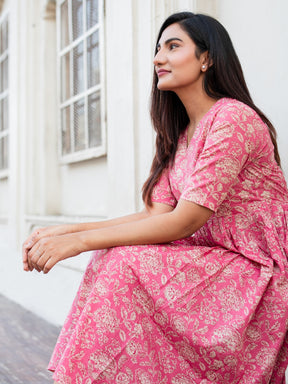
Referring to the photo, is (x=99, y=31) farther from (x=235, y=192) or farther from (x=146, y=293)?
(x=146, y=293)

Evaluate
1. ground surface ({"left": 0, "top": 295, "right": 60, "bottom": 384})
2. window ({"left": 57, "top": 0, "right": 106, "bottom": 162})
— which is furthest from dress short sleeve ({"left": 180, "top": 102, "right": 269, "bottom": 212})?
window ({"left": 57, "top": 0, "right": 106, "bottom": 162})

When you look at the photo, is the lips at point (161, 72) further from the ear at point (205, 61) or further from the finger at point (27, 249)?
the finger at point (27, 249)

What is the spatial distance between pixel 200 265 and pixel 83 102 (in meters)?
2.74

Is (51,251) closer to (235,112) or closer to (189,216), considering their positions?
(189,216)

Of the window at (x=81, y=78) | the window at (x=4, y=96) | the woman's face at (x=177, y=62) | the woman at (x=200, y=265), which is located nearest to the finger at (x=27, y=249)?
the woman at (x=200, y=265)

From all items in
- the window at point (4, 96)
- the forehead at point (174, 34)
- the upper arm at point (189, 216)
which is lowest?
the upper arm at point (189, 216)

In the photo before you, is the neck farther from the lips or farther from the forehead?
the forehead

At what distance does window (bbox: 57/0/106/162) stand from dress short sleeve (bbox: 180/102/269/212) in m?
1.98

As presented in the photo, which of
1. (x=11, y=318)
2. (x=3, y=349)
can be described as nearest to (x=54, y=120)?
(x=11, y=318)

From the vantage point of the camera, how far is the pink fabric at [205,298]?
4.36ft

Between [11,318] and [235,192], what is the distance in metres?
2.49

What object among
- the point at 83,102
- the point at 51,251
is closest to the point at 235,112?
the point at 51,251

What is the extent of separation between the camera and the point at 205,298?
1.41 meters

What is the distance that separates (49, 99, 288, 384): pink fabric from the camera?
1329mm
